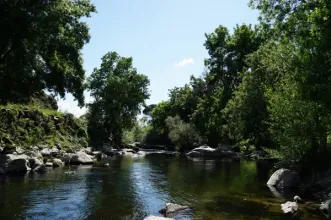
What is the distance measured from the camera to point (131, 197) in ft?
59.9

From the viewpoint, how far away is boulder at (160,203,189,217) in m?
15.0

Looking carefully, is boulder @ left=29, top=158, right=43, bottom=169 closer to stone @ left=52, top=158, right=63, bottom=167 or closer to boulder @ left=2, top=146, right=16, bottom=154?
stone @ left=52, top=158, right=63, bottom=167

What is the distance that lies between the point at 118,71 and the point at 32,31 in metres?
49.3

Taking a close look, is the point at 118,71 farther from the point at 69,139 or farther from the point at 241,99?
the point at 241,99

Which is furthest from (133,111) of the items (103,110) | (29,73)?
(29,73)

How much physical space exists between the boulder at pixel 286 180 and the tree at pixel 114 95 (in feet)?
147

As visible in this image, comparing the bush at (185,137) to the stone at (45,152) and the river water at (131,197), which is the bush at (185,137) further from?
the river water at (131,197)

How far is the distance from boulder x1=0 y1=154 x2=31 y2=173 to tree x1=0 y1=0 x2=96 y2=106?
437 cm

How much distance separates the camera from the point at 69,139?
147 feet

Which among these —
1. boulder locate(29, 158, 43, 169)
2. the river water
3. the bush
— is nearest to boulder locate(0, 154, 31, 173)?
boulder locate(29, 158, 43, 169)

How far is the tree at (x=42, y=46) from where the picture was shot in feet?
66.0

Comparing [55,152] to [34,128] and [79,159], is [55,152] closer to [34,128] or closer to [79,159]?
[79,159]

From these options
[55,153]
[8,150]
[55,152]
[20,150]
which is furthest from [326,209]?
[55,152]

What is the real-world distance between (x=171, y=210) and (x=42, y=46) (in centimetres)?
1410
